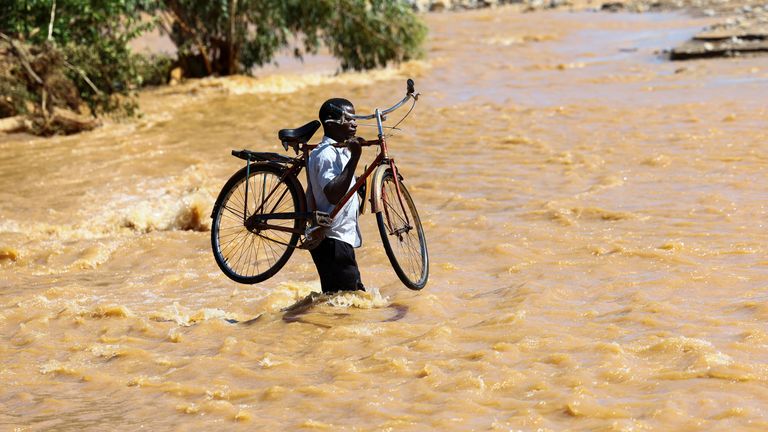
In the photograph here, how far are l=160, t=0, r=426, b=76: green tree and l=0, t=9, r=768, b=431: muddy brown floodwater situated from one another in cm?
452

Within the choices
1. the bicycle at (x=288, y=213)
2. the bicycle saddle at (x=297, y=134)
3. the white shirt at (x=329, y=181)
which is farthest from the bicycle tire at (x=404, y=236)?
the bicycle saddle at (x=297, y=134)

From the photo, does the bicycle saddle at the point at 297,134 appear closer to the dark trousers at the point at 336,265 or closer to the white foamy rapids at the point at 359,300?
the dark trousers at the point at 336,265

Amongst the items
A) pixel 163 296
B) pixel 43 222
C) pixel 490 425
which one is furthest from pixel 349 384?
pixel 43 222

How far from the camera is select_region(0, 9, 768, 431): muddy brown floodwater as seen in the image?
18.6 ft

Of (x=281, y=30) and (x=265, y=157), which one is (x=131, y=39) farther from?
(x=265, y=157)

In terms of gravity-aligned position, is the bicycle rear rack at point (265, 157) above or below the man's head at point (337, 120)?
below

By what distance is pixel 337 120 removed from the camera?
273 inches

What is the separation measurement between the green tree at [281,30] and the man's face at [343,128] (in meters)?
13.5

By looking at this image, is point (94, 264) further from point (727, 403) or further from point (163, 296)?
point (727, 403)

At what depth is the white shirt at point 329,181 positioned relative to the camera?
7.00m

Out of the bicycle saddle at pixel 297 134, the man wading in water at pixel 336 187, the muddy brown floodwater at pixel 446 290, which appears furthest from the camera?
the bicycle saddle at pixel 297 134

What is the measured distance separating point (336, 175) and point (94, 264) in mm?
3556

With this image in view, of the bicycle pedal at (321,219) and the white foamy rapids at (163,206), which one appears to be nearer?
the bicycle pedal at (321,219)

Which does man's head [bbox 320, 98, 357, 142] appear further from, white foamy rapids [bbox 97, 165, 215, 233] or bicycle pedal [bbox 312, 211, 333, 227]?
white foamy rapids [bbox 97, 165, 215, 233]
